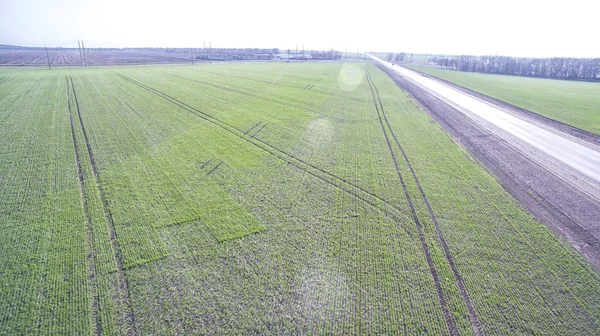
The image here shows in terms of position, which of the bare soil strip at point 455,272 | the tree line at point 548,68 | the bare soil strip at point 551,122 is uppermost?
the tree line at point 548,68

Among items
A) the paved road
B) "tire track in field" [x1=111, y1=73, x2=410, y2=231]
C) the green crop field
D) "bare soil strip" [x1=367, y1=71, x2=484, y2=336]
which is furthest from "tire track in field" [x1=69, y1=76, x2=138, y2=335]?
the paved road

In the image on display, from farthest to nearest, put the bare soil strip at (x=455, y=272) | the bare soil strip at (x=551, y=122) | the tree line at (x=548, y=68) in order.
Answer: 1. the tree line at (x=548, y=68)
2. the bare soil strip at (x=551, y=122)
3. the bare soil strip at (x=455, y=272)

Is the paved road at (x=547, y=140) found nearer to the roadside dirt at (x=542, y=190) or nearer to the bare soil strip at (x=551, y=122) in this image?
the bare soil strip at (x=551, y=122)

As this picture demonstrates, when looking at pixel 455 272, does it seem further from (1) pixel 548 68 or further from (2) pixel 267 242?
(1) pixel 548 68

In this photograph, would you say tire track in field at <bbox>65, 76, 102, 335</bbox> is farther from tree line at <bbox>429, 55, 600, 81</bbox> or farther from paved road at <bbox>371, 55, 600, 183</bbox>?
tree line at <bbox>429, 55, 600, 81</bbox>

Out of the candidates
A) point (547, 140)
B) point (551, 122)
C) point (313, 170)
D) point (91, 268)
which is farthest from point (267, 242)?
point (551, 122)

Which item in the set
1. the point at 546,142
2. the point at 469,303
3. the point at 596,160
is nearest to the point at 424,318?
the point at 469,303

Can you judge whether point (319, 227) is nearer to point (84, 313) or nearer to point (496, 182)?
point (84, 313)

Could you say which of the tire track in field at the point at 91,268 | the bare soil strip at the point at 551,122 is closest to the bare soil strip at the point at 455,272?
the tire track in field at the point at 91,268
